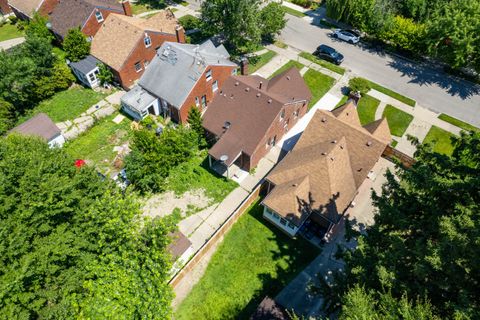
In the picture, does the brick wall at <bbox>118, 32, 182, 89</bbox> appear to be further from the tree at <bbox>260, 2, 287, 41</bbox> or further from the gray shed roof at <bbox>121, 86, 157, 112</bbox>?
the tree at <bbox>260, 2, 287, 41</bbox>

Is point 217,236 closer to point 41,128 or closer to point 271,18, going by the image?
point 41,128

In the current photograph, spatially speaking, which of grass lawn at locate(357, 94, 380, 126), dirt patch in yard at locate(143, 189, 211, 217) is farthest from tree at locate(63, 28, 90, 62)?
grass lawn at locate(357, 94, 380, 126)

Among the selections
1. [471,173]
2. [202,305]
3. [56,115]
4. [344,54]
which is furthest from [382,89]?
[56,115]

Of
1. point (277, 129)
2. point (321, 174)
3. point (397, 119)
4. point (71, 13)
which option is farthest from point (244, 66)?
point (71, 13)

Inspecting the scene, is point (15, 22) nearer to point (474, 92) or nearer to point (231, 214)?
point (231, 214)

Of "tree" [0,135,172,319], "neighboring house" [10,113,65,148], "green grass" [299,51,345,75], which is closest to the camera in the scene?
"tree" [0,135,172,319]

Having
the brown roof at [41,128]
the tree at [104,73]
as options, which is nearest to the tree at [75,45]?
the tree at [104,73]
